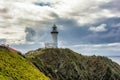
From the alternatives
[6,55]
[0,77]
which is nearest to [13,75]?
[0,77]

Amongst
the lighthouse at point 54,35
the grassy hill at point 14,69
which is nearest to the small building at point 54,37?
the lighthouse at point 54,35

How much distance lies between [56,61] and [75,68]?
13883 mm

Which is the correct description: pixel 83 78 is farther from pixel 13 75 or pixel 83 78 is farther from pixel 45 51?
pixel 13 75

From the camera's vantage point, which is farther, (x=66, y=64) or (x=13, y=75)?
(x=66, y=64)

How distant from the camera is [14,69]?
70.6m

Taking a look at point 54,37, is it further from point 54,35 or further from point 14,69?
point 14,69

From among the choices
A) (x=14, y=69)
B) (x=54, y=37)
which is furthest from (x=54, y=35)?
(x=14, y=69)

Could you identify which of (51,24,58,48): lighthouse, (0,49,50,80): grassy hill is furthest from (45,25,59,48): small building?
(0,49,50,80): grassy hill

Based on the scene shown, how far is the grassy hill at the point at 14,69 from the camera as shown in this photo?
65.6 m

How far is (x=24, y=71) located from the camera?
73.8 m

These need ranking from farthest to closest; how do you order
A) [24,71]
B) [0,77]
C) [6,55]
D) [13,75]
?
[6,55], [24,71], [13,75], [0,77]

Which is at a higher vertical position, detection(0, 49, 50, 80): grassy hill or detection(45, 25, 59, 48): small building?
detection(45, 25, 59, 48): small building

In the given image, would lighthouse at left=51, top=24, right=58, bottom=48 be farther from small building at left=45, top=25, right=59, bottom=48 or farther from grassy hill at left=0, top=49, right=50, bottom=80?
grassy hill at left=0, top=49, right=50, bottom=80

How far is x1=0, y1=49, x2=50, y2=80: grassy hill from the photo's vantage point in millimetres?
65625
